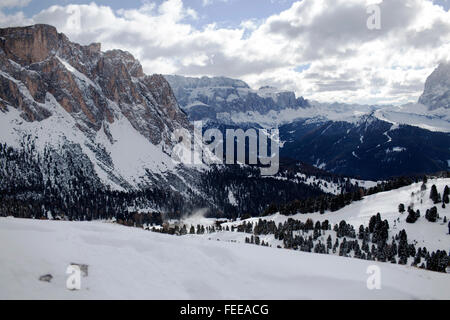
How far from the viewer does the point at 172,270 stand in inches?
818

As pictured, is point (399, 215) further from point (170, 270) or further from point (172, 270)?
point (170, 270)

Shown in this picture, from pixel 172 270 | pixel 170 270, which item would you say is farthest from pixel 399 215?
pixel 170 270

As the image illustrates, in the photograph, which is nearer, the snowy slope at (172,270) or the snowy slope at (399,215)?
the snowy slope at (172,270)

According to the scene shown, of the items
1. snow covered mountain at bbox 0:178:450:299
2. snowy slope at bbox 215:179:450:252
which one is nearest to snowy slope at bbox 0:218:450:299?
snow covered mountain at bbox 0:178:450:299

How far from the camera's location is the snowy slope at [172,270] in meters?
17.6

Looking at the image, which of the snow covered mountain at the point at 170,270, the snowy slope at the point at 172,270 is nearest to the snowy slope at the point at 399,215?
the snow covered mountain at the point at 170,270

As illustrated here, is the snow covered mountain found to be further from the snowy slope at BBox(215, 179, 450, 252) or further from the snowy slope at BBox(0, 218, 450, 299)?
the snowy slope at BBox(215, 179, 450, 252)

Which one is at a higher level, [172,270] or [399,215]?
[172,270]

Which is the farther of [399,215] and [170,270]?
[399,215]

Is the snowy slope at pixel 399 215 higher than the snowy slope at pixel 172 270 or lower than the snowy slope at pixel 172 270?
lower

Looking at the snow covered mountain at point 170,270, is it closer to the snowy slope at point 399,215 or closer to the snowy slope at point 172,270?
the snowy slope at point 172,270

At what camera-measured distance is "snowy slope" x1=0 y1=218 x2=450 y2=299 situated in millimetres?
17562
